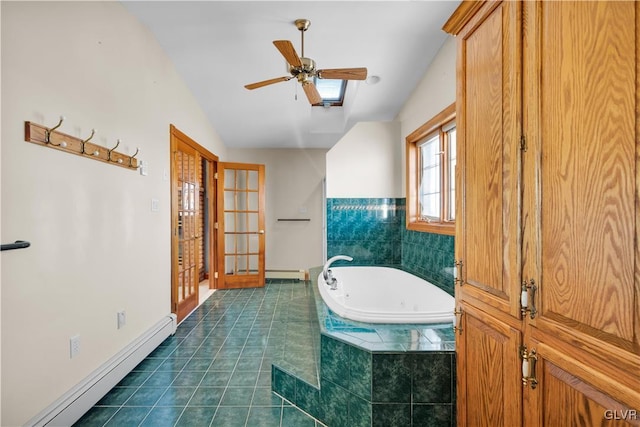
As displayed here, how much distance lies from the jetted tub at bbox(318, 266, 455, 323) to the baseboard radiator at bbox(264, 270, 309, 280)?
5.37 ft

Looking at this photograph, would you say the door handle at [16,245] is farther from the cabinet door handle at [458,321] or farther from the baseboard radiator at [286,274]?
the baseboard radiator at [286,274]

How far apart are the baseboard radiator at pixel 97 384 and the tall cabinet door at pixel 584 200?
6.86 feet

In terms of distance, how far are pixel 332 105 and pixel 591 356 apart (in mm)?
4109

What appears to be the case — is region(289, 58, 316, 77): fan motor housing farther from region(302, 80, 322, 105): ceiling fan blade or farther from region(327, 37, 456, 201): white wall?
region(327, 37, 456, 201): white wall

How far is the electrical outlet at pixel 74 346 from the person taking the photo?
161cm

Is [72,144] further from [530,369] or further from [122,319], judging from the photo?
[530,369]

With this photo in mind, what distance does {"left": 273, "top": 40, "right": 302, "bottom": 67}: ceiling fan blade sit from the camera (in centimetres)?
192

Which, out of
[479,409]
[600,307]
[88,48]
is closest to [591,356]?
[600,307]

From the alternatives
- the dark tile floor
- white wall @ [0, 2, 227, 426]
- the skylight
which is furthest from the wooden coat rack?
the skylight

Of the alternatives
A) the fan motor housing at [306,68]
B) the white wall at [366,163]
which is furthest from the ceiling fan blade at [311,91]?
the white wall at [366,163]

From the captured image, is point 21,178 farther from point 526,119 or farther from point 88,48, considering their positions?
point 526,119

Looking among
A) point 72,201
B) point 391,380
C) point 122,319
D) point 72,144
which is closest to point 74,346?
point 122,319

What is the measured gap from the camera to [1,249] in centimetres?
120

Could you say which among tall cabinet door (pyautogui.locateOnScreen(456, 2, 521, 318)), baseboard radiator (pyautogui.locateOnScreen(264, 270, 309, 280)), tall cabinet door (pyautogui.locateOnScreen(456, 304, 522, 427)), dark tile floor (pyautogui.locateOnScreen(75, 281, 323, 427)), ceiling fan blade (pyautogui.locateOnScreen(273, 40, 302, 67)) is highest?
ceiling fan blade (pyautogui.locateOnScreen(273, 40, 302, 67))
